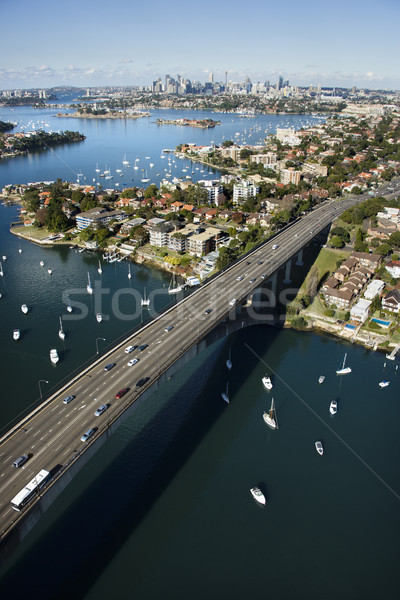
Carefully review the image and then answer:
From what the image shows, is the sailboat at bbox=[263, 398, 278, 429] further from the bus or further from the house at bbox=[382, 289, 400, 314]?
the house at bbox=[382, 289, 400, 314]

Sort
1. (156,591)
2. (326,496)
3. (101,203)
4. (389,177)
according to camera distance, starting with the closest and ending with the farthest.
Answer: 1. (156,591)
2. (326,496)
3. (101,203)
4. (389,177)

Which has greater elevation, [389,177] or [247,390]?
[389,177]

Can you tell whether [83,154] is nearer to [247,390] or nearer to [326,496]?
[247,390]

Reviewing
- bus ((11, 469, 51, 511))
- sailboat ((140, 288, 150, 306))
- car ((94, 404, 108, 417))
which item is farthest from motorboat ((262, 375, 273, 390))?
bus ((11, 469, 51, 511))

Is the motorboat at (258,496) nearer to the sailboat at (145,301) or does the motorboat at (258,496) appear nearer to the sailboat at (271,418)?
the sailboat at (271,418)

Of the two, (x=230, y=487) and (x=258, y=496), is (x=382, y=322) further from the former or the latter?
(x=230, y=487)

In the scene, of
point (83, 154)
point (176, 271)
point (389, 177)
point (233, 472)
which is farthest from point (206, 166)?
point (233, 472)

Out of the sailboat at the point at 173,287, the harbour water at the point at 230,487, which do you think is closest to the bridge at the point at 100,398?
the harbour water at the point at 230,487
